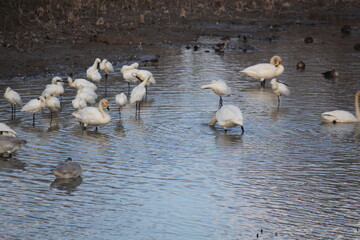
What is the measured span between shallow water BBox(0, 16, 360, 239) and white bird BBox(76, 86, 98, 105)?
48 cm

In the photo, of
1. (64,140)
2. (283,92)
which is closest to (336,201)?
(64,140)

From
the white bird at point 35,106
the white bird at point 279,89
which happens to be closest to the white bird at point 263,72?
the white bird at point 279,89

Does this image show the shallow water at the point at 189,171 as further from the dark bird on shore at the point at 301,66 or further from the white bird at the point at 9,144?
the dark bird on shore at the point at 301,66

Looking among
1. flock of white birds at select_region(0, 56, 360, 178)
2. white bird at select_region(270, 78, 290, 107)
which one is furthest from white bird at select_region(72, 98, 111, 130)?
white bird at select_region(270, 78, 290, 107)

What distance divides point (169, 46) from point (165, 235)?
1830 centimetres

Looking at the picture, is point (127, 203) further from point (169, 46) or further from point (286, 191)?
point (169, 46)

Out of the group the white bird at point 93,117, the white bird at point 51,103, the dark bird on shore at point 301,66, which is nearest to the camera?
the white bird at point 93,117

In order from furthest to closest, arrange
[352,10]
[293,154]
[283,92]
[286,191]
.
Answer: [352,10], [283,92], [293,154], [286,191]

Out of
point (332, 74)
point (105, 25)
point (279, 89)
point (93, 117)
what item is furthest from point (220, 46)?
point (93, 117)

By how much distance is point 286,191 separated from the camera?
981cm

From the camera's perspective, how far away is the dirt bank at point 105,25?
71.6 ft

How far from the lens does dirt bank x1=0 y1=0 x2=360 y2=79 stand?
71.6ft

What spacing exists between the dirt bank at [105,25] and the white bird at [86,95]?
4315 mm

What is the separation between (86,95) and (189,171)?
17.8 ft
